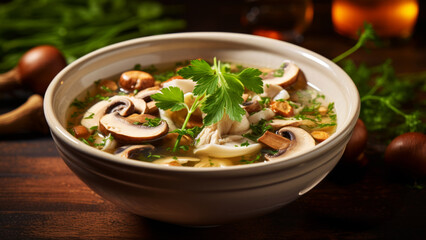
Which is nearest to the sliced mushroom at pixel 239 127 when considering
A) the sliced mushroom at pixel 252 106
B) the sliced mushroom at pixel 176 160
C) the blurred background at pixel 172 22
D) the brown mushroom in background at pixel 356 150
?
the sliced mushroom at pixel 252 106

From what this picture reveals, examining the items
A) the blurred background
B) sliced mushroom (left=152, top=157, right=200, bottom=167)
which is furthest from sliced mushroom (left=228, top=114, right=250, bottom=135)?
the blurred background

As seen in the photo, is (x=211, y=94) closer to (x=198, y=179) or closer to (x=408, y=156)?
(x=198, y=179)

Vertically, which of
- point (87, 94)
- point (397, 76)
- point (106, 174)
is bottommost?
point (397, 76)

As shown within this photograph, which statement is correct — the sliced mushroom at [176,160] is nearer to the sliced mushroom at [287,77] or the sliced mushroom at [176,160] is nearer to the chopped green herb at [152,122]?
the chopped green herb at [152,122]

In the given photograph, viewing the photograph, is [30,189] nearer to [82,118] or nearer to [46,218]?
[46,218]

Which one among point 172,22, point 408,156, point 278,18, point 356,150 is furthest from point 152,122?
point 278,18

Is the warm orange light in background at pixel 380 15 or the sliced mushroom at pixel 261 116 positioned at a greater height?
the sliced mushroom at pixel 261 116

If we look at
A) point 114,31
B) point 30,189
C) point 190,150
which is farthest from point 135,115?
point 114,31
